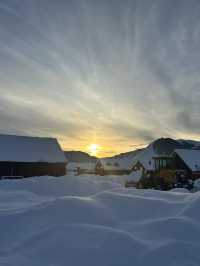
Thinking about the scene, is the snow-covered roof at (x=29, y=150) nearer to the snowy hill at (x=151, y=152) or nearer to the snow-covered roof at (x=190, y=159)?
the snow-covered roof at (x=190, y=159)

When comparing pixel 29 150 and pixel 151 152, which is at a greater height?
pixel 151 152

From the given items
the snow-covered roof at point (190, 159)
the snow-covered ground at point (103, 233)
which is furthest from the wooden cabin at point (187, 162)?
the snow-covered ground at point (103, 233)

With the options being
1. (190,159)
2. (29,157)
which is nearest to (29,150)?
(29,157)

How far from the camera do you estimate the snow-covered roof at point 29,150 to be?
128 feet

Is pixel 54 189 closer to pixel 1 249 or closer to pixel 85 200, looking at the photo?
pixel 85 200

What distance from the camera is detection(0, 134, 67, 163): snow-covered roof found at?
128 ft

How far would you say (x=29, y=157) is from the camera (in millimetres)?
39438

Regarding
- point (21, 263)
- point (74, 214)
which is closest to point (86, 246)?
point (21, 263)

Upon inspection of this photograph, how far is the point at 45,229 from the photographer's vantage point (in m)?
5.25

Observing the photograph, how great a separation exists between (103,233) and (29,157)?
35.5 m

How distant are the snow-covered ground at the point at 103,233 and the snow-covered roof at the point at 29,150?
33102 millimetres

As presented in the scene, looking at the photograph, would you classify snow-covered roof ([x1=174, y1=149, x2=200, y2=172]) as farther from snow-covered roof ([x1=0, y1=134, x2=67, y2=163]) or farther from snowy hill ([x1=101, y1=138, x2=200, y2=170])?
snow-covered roof ([x1=0, y1=134, x2=67, y2=163])

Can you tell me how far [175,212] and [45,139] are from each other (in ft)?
125

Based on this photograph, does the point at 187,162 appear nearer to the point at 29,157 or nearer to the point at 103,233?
the point at 29,157
